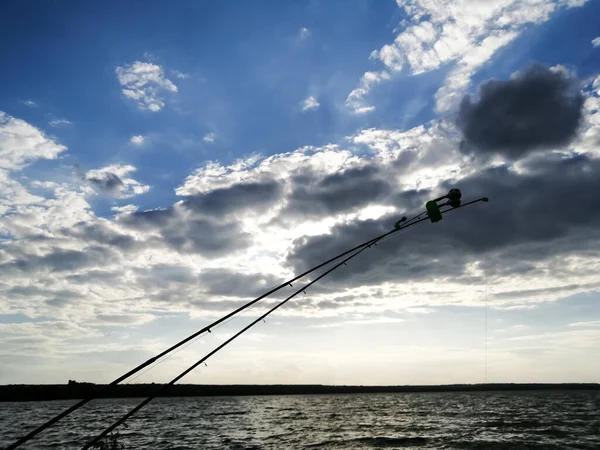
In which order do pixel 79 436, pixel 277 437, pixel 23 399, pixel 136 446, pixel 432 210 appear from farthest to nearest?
pixel 23 399 < pixel 79 436 < pixel 277 437 < pixel 136 446 < pixel 432 210

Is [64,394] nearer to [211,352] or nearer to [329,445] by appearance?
[329,445]

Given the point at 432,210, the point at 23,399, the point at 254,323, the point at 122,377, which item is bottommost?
the point at 23,399

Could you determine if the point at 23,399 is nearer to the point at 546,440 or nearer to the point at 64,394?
the point at 64,394

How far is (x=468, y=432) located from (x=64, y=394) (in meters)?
205

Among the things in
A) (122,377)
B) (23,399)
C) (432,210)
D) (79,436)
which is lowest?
(23,399)

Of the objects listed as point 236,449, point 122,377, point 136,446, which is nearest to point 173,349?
point 122,377

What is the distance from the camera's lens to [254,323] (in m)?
9.09

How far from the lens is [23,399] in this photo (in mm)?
179875

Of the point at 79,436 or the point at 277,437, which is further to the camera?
the point at 79,436

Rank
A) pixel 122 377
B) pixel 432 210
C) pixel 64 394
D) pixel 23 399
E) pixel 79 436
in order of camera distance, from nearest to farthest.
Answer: pixel 122 377 < pixel 432 210 < pixel 79 436 < pixel 23 399 < pixel 64 394

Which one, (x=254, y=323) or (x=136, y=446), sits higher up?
(x=254, y=323)

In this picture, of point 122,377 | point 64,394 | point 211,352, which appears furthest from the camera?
point 64,394

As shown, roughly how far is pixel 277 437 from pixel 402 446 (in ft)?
37.0

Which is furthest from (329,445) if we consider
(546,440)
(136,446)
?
(546,440)
